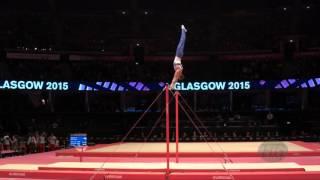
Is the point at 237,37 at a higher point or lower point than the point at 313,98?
higher

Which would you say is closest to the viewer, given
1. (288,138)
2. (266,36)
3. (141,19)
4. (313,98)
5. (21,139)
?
(21,139)

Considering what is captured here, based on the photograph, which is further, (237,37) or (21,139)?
(237,37)

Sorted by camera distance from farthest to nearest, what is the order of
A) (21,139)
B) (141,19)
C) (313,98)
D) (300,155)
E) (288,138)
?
(141,19) → (313,98) → (288,138) → (21,139) → (300,155)

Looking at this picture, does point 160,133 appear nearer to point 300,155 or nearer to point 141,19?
point 141,19

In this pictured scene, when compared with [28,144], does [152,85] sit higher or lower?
higher

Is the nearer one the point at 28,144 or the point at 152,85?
the point at 28,144

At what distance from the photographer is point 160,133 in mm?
24984

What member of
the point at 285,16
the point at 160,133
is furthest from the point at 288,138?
the point at 285,16

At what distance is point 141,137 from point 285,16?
41.0 ft

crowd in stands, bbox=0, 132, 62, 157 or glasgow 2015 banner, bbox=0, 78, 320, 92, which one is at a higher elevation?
glasgow 2015 banner, bbox=0, 78, 320, 92

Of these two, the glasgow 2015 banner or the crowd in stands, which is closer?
the crowd in stands

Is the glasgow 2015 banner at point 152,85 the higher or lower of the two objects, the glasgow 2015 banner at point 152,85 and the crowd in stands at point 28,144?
the higher

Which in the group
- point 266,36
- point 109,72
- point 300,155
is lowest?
point 300,155

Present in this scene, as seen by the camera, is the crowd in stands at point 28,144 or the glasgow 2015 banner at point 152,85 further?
the glasgow 2015 banner at point 152,85
